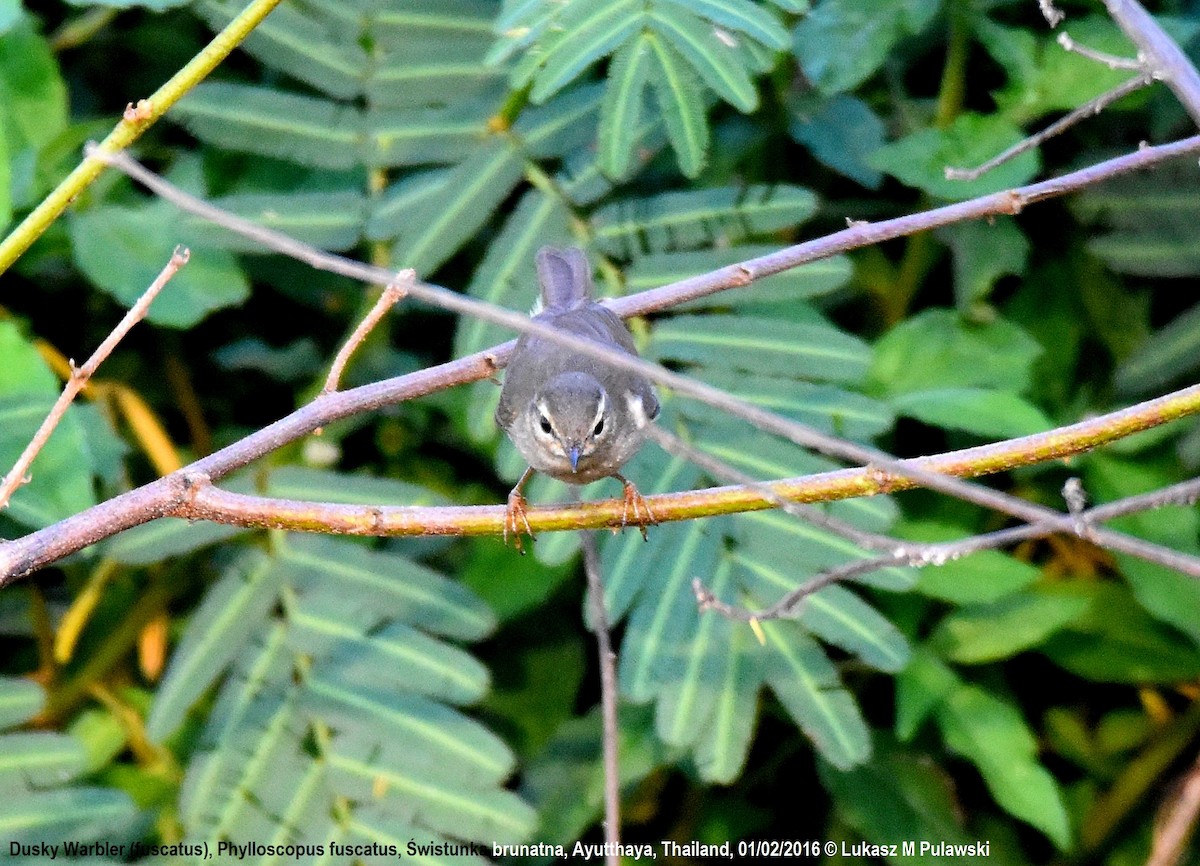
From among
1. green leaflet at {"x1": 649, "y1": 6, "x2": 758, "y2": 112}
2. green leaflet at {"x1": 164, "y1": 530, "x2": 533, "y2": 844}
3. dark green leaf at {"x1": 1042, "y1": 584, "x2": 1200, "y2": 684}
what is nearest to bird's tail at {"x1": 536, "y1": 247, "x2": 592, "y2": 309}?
green leaflet at {"x1": 649, "y1": 6, "x2": 758, "y2": 112}

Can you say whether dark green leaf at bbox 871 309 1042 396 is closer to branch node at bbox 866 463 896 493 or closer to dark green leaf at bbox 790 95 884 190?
dark green leaf at bbox 790 95 884 190

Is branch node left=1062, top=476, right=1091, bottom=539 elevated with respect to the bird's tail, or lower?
elevated

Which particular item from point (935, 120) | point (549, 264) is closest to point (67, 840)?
point (549, 264)

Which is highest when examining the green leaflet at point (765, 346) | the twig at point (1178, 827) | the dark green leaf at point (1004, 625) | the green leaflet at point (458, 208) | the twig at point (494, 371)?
the twig at point (494, 371)

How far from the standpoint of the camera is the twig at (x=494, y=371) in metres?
1.92

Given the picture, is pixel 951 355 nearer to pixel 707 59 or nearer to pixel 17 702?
pixel 707 59

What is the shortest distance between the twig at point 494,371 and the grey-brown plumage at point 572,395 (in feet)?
1.50

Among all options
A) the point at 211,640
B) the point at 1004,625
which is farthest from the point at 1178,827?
the point at 211,640

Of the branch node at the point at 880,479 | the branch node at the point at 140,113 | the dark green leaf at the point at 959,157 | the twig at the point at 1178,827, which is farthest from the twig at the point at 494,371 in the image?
the twig at the point at 1178,827

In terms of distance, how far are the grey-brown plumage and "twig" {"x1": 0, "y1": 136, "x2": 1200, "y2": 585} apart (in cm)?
46

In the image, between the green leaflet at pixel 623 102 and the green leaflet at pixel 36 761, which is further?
the green leaflet at pixel 36 761

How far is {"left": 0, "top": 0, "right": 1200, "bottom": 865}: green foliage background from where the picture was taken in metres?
2.95

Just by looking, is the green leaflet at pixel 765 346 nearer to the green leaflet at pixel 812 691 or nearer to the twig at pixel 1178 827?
the green leaflet at pixel 812 691

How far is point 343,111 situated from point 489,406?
0.87 m
